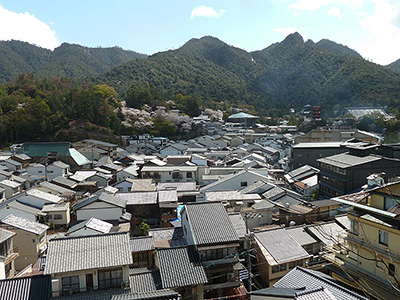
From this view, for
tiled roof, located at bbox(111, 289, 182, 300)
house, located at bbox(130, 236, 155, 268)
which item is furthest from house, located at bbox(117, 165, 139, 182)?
tiled roof, located at bbox(111, 289, 182, 300)

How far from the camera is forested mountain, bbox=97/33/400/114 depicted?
6994cm

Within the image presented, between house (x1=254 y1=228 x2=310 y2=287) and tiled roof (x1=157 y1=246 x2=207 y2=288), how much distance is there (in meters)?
3.11

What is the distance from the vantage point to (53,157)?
116 ft

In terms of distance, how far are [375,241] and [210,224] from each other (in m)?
5.35

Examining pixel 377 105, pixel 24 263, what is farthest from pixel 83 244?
pixel 377 105

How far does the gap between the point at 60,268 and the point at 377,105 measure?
7078cm

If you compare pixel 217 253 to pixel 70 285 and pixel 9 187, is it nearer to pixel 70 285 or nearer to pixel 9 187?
pixel 70 285

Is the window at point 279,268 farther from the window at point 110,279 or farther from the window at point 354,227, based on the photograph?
the window at point 110,279

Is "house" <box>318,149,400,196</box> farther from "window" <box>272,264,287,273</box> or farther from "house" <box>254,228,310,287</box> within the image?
"window" <box>272,264,287,273</box>

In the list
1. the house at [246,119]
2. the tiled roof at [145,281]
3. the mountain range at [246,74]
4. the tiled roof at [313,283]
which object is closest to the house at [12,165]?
the tiled roof at [145,281]

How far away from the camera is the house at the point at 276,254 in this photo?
454 inches

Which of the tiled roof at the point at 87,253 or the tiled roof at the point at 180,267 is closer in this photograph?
the tiled roof at the point at 87,253

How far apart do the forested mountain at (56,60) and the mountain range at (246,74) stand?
358mm

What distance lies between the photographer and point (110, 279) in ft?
29.9
